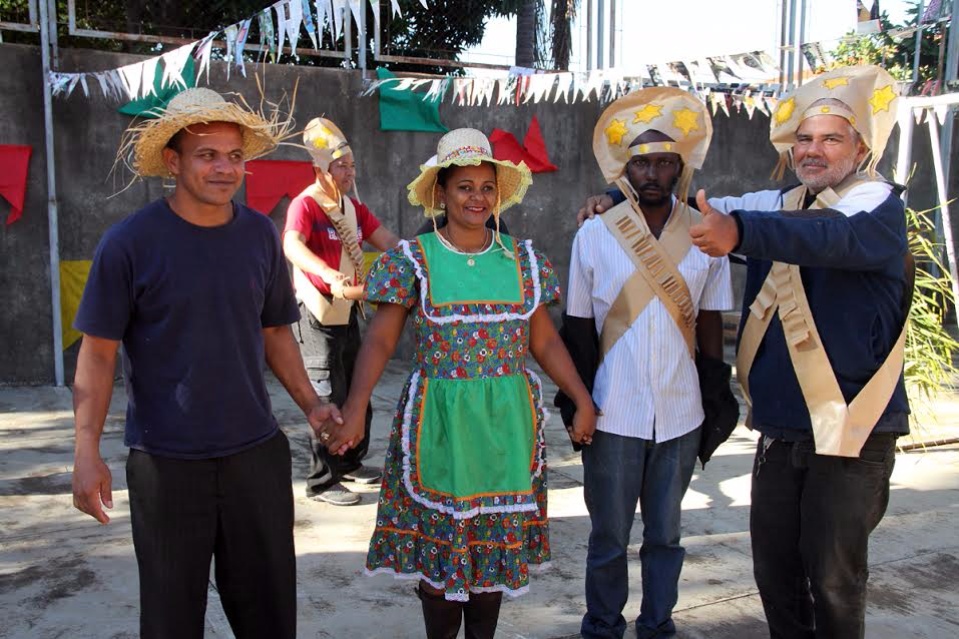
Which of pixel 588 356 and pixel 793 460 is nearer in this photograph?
pixel 793 460

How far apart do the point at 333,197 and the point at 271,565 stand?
103 inches

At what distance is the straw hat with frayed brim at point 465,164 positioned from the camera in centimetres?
285

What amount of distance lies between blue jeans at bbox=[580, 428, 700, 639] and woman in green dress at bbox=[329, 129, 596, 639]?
27 cm

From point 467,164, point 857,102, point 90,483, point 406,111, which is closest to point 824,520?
point 857,102

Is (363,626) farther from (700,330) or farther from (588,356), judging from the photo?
(700,330)

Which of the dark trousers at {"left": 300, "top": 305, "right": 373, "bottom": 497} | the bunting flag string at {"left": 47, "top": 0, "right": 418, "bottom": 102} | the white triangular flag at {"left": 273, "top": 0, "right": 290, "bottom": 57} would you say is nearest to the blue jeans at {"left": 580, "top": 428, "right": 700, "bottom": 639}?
the dark trousers at {"left": 300, "top": 305, "right": 373, "bottom": 497}

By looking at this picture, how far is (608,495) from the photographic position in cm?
311

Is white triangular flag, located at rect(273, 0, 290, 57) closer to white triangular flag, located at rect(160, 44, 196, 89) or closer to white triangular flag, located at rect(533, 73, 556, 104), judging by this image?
white triangular flag, located at rect(160, 44, 196, 89)

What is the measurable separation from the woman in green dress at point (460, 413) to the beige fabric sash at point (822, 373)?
757 millimetres

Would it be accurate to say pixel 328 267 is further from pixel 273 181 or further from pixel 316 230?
pixel 273 181

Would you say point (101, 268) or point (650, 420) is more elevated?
point (101, 268)

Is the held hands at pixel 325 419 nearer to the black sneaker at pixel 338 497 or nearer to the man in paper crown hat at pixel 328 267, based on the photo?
the man in paper crown hat at pixel 328 267

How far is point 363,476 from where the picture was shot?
206 inches

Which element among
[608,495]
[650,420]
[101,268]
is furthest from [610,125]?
[101,268]
